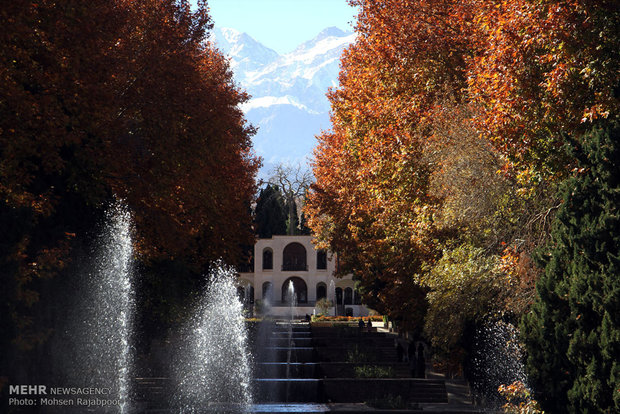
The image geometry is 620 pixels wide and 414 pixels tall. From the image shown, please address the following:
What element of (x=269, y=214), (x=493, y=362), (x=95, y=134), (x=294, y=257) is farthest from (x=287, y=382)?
(x=269, y=214)

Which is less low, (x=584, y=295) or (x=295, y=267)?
(x=295, y=267)

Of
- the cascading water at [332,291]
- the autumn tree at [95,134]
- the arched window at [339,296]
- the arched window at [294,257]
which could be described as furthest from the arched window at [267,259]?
the autumn tree at [95,134]

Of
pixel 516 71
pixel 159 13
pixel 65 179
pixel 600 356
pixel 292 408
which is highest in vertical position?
pixel 159 13

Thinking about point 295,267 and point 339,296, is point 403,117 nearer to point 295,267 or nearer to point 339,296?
point 295,267

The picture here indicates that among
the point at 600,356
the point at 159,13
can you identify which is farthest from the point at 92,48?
the point at 600,356

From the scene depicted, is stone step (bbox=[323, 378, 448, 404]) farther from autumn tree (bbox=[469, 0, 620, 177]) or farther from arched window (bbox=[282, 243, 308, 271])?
arched window (bbox=[282, 243, 308, 271])

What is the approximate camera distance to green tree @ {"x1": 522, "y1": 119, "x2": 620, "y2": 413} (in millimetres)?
11188

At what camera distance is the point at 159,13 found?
20094 mm

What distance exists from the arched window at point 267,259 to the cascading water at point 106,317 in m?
54.6

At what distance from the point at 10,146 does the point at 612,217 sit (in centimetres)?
1077

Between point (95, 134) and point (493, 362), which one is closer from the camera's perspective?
point (95, 134)

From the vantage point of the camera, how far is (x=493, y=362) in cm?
2092

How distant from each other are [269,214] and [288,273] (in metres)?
6.40

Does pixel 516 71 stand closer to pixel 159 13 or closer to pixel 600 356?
pixel 600 356
